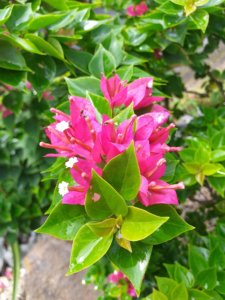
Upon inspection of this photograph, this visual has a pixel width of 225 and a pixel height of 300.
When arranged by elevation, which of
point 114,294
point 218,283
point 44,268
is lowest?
point 44,268

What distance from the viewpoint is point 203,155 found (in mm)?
676

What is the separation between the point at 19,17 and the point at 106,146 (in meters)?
0.34

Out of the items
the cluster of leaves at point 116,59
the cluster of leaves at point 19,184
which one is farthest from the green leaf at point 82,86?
the cluster of leaves at point 19,184

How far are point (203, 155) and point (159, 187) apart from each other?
264 mm

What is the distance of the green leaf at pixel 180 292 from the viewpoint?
602 mm

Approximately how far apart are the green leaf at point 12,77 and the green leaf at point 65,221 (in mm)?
296

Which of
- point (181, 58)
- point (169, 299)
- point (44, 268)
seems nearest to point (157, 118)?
point (169, 299)

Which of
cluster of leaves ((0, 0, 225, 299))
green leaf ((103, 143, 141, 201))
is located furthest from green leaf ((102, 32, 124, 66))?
green leaf ((103, 143, 141, 201))

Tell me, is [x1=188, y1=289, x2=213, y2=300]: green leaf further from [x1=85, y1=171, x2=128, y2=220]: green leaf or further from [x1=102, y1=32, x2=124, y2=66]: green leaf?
[x1=102, y1=32, x2=124, y2=66]: green leaf

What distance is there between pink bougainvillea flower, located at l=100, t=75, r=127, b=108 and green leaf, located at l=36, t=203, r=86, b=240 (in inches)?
6.5

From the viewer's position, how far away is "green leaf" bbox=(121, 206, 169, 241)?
0.40 metres

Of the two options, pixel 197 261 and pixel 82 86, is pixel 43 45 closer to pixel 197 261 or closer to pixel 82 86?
pixel 82 86

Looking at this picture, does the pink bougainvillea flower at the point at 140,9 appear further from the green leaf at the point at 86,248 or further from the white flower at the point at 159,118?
the green leaf at the point at 86,248

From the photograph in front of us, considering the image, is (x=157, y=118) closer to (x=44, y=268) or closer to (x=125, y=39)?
(x=125, y=39)
